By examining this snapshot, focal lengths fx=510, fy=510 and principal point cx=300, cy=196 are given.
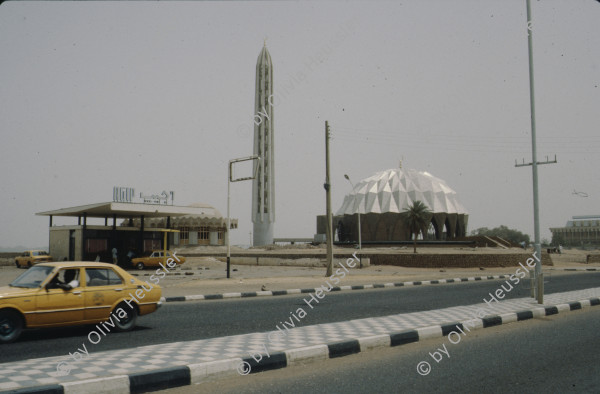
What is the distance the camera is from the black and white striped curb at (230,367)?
567 centimetres

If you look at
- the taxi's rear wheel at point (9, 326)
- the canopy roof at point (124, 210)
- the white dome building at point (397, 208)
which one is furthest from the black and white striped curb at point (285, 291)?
the white dome building at point (397, 208)

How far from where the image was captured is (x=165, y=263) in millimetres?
37594

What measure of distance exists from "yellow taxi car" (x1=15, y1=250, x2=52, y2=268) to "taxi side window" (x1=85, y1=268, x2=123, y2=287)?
32869mm

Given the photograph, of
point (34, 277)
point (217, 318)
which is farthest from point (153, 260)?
point (34, 277)

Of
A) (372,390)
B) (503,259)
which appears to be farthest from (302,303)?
(503,259)

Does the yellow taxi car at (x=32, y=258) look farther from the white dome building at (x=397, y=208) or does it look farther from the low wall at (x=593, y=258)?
the white dome building at (x=397, y=208)

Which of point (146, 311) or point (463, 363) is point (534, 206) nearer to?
point (463, 363)

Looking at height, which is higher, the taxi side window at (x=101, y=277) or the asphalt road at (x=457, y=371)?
the taxi side window at (x=101, y=277)

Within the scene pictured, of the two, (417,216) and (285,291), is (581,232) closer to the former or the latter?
(417,216)

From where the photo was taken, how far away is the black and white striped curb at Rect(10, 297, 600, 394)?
18.6ft

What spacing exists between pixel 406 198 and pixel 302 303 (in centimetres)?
8199

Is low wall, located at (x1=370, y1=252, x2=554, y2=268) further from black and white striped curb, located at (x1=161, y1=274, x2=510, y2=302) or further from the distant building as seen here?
the distant building

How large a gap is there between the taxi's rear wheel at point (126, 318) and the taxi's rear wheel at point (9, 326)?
5.61 feet

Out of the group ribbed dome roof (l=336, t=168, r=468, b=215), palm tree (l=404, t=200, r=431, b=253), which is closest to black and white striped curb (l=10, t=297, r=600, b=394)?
palm tree (l=404, t=200, r=431, b=253)
